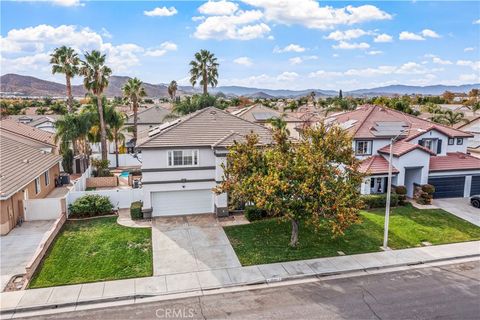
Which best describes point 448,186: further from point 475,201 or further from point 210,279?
point 210,279

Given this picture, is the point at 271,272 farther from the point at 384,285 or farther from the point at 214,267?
the point at 384,285

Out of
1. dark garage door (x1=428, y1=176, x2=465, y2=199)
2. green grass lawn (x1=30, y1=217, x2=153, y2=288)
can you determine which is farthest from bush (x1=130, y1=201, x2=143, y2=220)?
dark garage door (x1=428, y1=176, x2=465, y2=199)

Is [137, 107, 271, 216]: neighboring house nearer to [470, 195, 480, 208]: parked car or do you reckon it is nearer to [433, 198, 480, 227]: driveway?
[433, 198, 480, 227]: driveway

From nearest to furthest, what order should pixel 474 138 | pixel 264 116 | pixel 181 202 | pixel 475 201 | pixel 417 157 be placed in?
pixel 181 202
pixel 475 201
pixel 417 157
pixel 474 138
pixel 264 116

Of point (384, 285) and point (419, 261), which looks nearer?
point (384, 285)

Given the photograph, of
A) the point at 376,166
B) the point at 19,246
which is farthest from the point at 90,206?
the point at 376,166

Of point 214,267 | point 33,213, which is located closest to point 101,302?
point 214,267
